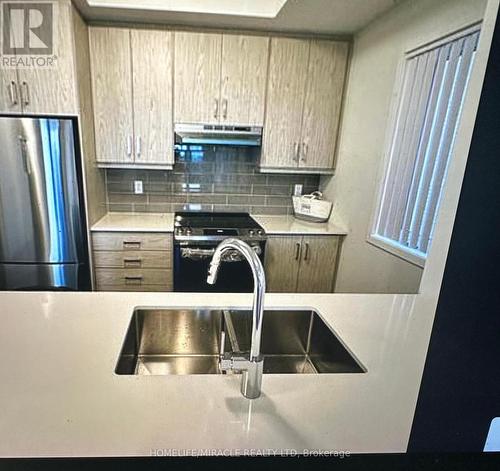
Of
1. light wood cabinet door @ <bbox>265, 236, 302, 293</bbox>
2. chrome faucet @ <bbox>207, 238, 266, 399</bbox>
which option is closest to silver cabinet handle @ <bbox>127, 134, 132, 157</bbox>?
light wood cabinet door @ <bbox>265, 236, 302, 293</bbox>

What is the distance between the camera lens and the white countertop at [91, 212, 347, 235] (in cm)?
242

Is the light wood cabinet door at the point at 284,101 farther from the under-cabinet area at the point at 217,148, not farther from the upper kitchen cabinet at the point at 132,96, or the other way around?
the upper kitchen cabinet at the point at 132,96

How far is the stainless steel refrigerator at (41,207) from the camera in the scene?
209cm

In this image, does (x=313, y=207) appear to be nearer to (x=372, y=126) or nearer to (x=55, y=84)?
(x=372, y=126)

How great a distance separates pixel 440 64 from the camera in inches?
63.8

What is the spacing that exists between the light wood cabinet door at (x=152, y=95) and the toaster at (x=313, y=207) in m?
1.20

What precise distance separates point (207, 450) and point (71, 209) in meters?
2.12

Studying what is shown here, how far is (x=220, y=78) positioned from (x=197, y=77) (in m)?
0.18

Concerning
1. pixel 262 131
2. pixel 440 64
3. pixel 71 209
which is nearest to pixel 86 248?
pixel 71 209

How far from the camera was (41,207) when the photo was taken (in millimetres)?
2184

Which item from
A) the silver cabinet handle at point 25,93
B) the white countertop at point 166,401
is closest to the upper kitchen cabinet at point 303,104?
the silver cabinet handle at point 25,93

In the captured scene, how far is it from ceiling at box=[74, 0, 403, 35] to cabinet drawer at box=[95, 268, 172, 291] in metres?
1.85

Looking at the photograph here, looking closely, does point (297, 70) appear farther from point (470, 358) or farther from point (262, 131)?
point (470, 358)

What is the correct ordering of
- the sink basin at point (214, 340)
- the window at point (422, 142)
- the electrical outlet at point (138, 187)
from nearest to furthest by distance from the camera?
the sink basin at point (214, 340), the window at point (422, 142), the electrical outlet at point (138, 187)
